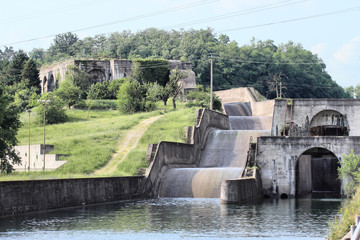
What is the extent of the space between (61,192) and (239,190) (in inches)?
396

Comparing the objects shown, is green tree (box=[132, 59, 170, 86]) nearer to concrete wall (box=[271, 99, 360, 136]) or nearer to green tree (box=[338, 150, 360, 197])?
concrete wall (box=[271, 99, 360, 136])

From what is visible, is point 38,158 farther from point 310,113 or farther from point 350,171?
point 310,113

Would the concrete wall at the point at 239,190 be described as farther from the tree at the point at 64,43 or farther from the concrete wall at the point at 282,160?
the tree at the point at 64,43

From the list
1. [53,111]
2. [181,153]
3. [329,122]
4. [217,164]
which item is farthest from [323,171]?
[53,111]

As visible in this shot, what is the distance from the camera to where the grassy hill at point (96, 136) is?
41875 millimetres

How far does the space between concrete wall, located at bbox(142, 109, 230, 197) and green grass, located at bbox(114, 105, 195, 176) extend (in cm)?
98

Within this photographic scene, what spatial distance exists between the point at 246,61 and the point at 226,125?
51942 millimetres

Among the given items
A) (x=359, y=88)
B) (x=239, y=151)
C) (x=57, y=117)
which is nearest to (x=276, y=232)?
(x=239, y=151)

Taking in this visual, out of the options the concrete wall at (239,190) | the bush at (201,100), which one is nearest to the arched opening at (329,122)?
the bush at (201,100)

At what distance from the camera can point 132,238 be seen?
77.9ft

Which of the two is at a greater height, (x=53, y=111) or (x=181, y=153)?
(x=53, y=111)

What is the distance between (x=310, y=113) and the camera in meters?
54.4

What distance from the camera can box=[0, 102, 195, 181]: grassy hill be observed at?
137ft

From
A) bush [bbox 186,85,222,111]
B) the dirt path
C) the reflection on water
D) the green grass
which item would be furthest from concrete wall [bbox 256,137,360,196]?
bush [bbox 186,85,222,111]
